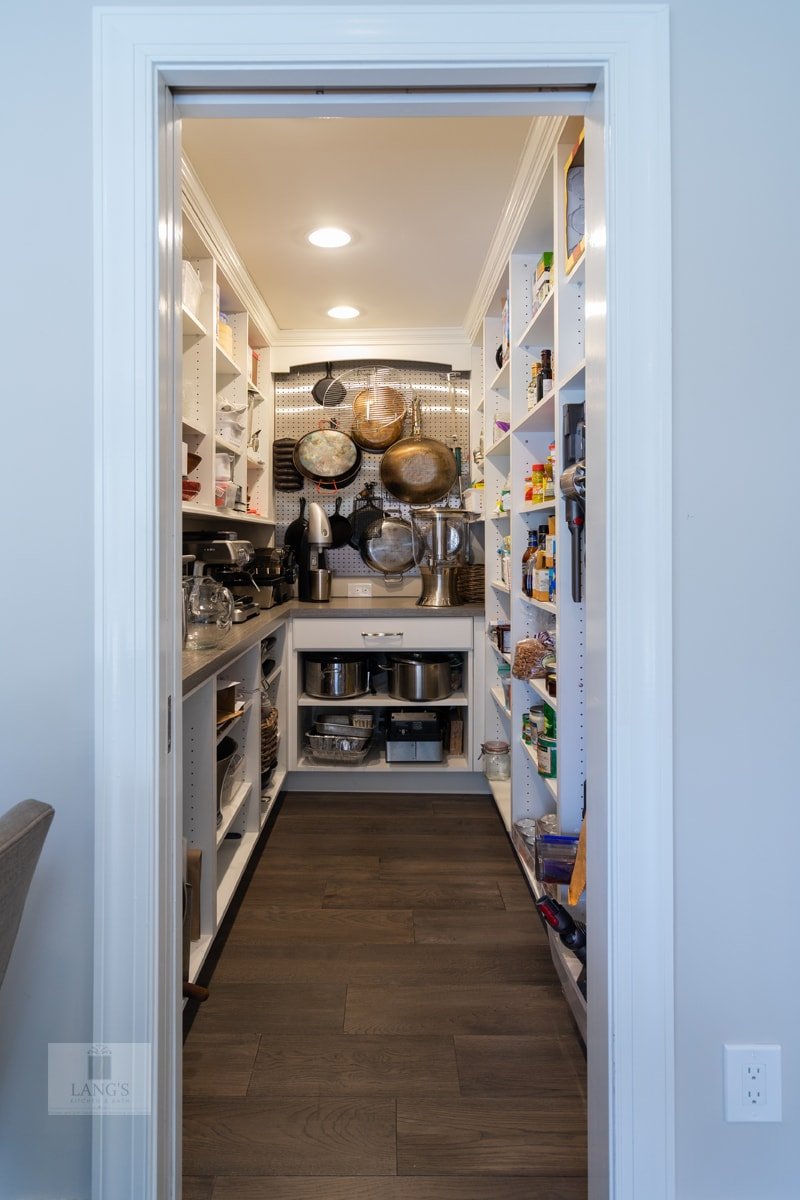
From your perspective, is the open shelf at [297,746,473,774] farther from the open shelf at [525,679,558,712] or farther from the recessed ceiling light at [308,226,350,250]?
the recessed ceiling light at [308,226,350,250]

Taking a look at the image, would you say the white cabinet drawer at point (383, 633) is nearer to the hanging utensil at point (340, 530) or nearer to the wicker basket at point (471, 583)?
the wicker basket at point (471, 583)

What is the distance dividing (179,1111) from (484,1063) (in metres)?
0.79

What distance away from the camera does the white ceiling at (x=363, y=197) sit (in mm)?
1879

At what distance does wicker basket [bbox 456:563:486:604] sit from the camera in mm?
3600

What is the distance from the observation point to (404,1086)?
4.92ft

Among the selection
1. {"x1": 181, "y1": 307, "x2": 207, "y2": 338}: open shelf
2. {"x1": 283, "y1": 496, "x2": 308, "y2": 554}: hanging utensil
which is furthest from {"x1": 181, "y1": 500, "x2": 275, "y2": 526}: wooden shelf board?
{"x1": 181, "y1": 307, "x2": 207, "y2": 338}: open shelf

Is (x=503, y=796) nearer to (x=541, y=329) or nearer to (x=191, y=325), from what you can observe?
(x=541, y=329)

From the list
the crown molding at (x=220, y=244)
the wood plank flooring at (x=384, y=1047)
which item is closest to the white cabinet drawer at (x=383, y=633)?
the wood plank flooring at (x=384, y=1047)
